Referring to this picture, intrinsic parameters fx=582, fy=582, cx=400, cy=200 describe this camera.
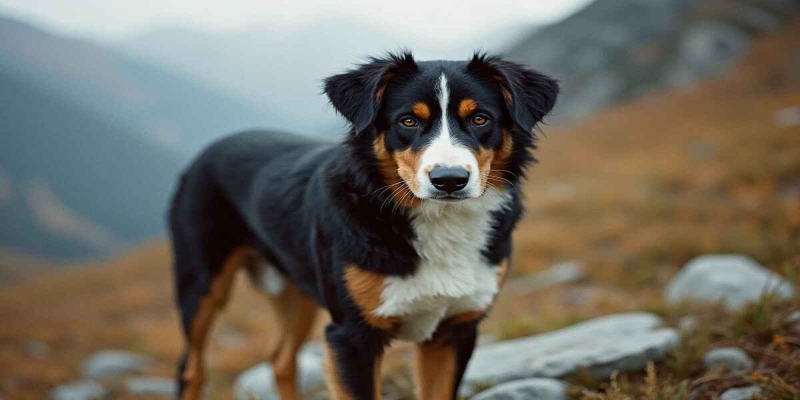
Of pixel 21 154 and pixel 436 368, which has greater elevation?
pixel 436 368

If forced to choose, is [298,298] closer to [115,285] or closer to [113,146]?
[115,285]

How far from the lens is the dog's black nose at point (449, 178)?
2328 millimetres

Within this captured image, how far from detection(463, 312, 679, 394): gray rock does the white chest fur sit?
853 millimetres

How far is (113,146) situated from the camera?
321ft

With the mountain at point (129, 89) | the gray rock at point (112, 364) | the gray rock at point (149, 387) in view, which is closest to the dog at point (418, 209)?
Answer: the gray rock at point (149, 387)

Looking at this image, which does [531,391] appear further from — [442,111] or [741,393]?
[442,111]

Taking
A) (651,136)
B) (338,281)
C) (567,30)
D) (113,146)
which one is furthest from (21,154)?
(338,281)

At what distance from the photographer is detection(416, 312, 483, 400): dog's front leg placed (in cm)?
290

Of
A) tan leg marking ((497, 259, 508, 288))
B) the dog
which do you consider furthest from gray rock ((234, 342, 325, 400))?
tan leg marking ((497, 259, 508, 288))

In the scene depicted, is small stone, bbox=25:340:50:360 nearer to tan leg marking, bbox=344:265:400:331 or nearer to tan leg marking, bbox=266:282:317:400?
tan leg marking, bbox=266:282:317:400

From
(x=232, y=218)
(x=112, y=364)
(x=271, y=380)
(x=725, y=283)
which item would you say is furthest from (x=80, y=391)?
(x=725, y=283)

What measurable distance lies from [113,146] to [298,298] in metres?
105

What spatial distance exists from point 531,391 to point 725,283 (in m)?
2.52

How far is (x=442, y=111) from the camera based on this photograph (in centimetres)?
265
